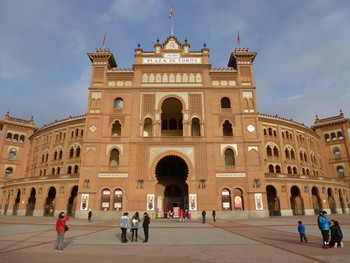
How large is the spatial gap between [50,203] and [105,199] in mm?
16670

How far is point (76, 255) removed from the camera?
9.29 meters

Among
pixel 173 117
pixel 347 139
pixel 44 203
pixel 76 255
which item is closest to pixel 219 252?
pixel 76 255

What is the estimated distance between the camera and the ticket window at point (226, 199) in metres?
30.9

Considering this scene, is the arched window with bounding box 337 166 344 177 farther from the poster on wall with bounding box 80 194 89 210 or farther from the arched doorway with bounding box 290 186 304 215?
the poster on wall with bounding box 80 194 89 210

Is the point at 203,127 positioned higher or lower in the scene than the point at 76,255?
higher

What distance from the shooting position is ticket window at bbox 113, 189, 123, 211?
101 ft

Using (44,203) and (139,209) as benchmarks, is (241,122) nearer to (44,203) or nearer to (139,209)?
(139,209)

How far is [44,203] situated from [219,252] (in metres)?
37.1

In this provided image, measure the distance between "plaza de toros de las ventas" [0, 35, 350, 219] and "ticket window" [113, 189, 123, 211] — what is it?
0.40 feet

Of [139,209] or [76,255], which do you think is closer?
[76,255]

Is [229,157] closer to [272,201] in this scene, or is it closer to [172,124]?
[172,124]

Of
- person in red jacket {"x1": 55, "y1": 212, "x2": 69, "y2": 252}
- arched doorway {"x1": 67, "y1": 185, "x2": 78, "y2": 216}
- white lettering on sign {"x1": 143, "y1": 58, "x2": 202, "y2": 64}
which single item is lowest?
person in red jacket {"x1": 55, "y1": 212, "x2": 69, "y2": 252}

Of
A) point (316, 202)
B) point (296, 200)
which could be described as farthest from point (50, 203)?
point (316, 202)

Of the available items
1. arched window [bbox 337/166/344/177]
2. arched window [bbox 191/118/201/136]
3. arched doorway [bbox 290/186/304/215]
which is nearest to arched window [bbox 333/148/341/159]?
arched window [bbox 337/166/344/177]
